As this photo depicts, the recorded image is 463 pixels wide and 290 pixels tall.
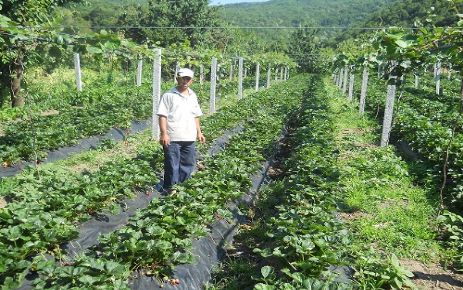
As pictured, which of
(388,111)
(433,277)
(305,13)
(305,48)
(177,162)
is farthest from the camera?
(305,13)

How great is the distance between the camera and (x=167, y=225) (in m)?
4.23

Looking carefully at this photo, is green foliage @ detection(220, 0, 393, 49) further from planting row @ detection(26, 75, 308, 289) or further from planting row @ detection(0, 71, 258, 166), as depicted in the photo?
planting row @ detection(26, 75, 308, 289)

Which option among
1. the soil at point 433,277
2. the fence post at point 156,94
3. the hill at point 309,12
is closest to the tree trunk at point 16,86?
the fence post at point 156,94

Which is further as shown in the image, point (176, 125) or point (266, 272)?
point (176, 125)

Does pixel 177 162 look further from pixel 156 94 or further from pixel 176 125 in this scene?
pixel 156 94

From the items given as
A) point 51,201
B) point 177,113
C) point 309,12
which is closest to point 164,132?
point 177,113

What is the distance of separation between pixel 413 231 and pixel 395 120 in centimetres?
635

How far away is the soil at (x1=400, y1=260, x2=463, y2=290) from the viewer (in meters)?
4.14

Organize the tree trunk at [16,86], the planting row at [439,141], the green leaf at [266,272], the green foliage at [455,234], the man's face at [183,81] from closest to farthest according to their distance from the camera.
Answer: the green leaf at [266,272], the green foliage at [455,234], the man's face at [183,81], the planting row at [439,141], the tree trunk at [16,86]

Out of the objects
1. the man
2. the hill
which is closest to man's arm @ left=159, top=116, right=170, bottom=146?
the man

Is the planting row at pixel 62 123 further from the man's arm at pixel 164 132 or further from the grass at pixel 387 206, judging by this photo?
the grass at pixel 387 206

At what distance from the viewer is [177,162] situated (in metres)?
6.24

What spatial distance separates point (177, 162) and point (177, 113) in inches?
27.9

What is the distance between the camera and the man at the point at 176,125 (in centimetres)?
605
